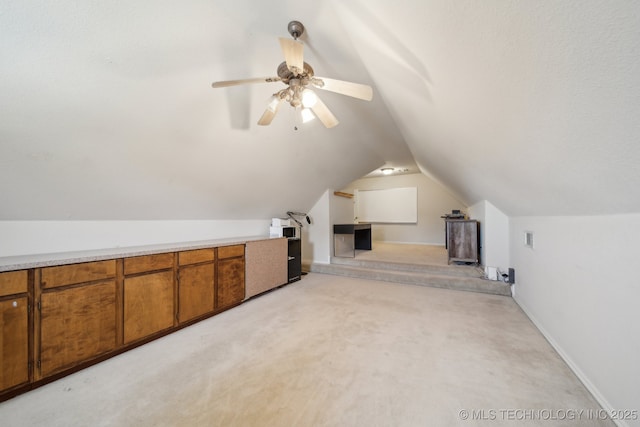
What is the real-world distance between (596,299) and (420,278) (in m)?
2.53

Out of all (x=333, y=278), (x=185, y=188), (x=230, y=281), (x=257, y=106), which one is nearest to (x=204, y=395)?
(x=230, y=281)

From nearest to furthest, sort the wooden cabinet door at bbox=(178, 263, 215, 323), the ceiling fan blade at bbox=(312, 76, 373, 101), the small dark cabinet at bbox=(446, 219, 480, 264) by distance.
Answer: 1. the ceiling fan blade at bbox=(312, 76, 373, 101)
2. the wooden cabinet door at bbox=(178, 263, 215, 323)
3. the small dark cabinet at bbox=(446, 219, 480, 264)

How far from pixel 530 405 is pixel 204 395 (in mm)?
2088

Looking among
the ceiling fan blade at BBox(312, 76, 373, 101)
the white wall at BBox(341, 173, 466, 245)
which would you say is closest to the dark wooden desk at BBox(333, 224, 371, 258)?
the white wall at BBox(341, 173, 466, 245)

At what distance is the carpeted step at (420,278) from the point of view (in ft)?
11.4


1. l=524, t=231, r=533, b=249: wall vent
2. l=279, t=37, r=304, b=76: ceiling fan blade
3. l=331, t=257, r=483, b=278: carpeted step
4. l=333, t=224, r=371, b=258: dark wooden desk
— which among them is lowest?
l=331, t=257, r=483, b=278: carpeted step

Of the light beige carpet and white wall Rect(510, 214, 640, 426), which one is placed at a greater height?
white wall Rect(510, 214, 640, 426)

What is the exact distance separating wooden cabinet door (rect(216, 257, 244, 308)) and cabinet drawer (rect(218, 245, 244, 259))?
6 cm

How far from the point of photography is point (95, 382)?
1.70 m

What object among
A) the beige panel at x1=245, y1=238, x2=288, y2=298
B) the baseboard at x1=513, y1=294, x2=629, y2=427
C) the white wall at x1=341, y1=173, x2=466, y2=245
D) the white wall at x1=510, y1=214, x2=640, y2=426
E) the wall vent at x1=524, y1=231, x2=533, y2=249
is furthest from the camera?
the white wall at x1=341, y1=173, x2=466, y2=245

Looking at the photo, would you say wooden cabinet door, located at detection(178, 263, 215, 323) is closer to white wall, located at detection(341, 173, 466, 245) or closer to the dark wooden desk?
the dark wooden desk

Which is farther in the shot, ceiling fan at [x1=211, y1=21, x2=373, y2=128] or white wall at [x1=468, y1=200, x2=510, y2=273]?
white wall at [x1=468, y1=200, x2=510, y2=273]

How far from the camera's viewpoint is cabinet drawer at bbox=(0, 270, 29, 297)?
1523 mm

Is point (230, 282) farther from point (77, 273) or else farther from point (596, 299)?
point (596, 299)
